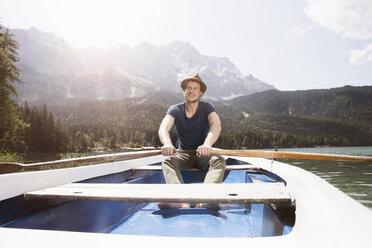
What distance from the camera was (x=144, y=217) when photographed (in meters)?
2.84

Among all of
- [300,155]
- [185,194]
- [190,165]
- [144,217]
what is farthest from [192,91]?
[185,194]

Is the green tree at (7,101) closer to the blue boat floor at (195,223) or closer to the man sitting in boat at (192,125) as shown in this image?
the man sitting in boat at (192,125)

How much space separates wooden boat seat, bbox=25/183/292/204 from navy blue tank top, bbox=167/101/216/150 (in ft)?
6.63

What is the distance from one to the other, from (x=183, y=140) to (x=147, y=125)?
169132mm

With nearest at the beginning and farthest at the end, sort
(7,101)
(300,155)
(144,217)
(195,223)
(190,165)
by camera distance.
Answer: (195,223), (144,217), (300,155), (190,165), (7,101)

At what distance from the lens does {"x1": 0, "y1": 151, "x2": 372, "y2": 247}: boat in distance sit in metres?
0.79

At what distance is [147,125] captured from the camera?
559 feet

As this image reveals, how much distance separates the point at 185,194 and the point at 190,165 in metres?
2.15

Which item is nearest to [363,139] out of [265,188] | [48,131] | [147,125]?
[147,125]

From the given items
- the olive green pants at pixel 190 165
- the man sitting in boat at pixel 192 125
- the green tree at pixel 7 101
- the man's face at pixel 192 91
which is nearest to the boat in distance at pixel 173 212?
the olive green pants at pixel 190 165

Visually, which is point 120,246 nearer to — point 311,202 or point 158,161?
point 311,202

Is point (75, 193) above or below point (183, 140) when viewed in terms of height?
below

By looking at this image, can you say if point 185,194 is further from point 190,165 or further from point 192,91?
point 192,91

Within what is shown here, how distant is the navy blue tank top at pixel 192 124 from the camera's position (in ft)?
12.6
